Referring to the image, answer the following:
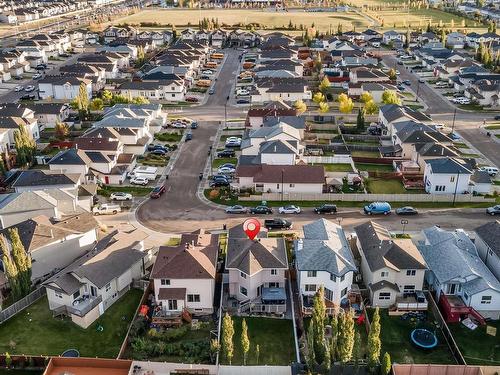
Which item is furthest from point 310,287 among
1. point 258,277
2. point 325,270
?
point 258,277

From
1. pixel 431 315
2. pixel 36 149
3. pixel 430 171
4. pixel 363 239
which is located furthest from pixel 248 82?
pixel 431 315

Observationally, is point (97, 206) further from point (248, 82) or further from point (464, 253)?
point (248, 82)

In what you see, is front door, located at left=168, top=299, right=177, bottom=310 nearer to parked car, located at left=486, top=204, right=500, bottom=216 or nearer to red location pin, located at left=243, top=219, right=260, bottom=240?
red location pin, located at left=243, top=219, right=260, bottom=240

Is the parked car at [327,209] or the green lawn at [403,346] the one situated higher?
the parked car at [327,209]

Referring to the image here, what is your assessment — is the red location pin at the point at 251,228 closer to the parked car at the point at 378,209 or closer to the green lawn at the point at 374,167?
the parked car at the point at 378,209

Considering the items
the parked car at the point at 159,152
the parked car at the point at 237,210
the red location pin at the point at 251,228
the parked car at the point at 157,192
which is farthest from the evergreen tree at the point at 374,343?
the parked car at the point at 159,152

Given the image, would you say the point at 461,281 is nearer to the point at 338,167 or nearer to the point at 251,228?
the point at 251,228

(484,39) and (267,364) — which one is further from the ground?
(484,39)
